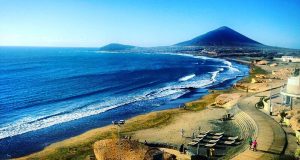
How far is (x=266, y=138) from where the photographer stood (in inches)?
1134

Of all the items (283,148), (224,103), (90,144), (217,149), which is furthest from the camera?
(224,103)

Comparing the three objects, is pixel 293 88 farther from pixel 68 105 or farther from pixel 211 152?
pixel 68 105

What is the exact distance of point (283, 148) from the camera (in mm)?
26125

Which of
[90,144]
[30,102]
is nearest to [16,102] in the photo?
[30,102]

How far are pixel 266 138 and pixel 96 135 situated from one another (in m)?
18.5

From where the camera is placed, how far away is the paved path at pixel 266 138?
25125 millimetres

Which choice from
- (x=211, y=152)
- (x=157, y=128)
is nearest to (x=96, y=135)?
(x=157, y=128)

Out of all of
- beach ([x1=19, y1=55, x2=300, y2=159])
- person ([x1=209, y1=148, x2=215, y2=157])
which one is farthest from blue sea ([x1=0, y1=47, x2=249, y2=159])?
person ([x1=209, y1=148, x2=215, y2=157])

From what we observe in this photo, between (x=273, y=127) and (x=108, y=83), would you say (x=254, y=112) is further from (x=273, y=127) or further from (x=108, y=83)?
(x=108, y=83)

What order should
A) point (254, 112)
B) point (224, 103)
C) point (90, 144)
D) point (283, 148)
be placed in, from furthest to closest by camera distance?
point (224, 103), point (254, 112), point (90, 144), point (283, 148)

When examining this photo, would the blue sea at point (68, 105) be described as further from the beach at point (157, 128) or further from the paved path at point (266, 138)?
the paved path at point (266, 138)

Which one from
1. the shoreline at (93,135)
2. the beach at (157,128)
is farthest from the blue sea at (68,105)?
the beach at (157,128)

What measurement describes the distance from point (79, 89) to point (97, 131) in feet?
107

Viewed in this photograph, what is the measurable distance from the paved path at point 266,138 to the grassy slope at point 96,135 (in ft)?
36.4
